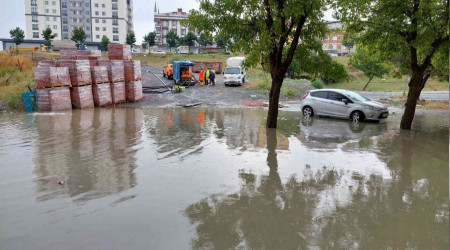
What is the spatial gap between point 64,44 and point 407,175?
91.2 m

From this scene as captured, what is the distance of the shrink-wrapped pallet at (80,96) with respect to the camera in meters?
20.6

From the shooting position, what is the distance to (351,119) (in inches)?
690

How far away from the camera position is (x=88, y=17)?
3905 inches

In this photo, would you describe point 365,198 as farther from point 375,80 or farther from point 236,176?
point 375,80

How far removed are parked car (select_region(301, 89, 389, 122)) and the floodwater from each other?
154 inches

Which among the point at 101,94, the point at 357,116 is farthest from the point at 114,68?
the point at 357,116

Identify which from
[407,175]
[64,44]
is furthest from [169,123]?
[64,44]

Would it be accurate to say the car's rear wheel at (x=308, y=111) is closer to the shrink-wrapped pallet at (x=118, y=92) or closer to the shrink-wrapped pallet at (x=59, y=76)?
the shrink-wrapped pallet at (x=118, y=92)

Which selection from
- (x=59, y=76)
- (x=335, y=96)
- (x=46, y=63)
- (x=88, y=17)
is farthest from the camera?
(x=88, y=17)

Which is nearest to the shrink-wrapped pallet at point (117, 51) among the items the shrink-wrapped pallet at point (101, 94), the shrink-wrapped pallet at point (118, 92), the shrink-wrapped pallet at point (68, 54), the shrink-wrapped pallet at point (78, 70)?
the shrink-wrapped pallet at point (118, 92)

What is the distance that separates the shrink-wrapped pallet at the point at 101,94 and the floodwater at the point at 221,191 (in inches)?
355

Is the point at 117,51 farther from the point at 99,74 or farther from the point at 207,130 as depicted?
the point at 207,130

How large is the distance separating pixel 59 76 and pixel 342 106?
14359 millimetres

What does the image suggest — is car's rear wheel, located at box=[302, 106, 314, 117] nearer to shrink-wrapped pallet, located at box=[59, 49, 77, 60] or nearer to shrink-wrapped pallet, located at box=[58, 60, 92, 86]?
shrink-wrapped pallet, located at box=[58, 60, 92, 86]
